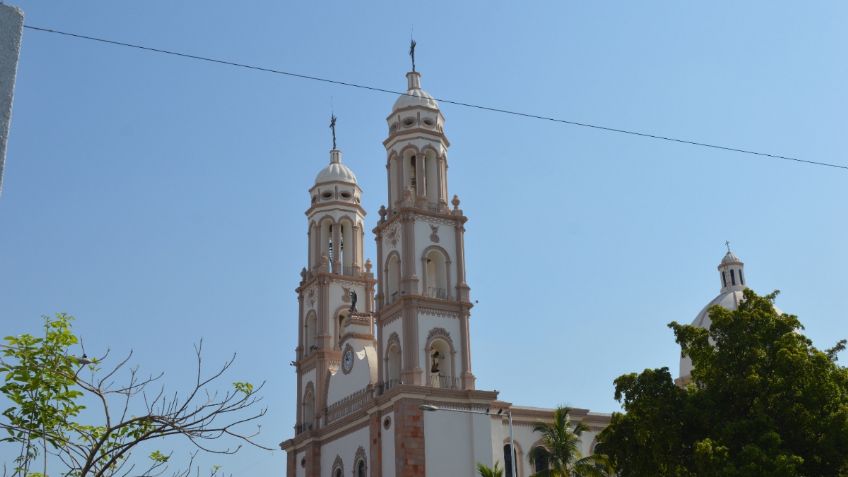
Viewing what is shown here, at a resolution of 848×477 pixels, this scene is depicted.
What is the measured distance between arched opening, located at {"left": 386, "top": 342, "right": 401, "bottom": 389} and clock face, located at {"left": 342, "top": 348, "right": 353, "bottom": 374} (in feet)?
14.7

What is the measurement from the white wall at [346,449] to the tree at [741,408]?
16757 mm

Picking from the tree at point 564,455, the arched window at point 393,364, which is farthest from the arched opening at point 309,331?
the tree at point 564,455

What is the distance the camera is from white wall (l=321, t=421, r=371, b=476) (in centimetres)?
4409

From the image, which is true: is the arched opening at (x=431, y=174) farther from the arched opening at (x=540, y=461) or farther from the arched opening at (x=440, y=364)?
the arched opening at (x=540, y=461)

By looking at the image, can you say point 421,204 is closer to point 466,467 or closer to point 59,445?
point 466,467

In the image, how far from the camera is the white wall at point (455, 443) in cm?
3994

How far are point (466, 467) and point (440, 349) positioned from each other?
5.44m

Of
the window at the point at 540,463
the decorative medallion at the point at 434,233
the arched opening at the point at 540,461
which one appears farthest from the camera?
the decorative medallion at the point at 434,233

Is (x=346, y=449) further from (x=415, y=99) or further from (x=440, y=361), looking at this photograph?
(x=415, y=99)

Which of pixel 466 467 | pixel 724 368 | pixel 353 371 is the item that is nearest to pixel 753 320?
pixel 724 368

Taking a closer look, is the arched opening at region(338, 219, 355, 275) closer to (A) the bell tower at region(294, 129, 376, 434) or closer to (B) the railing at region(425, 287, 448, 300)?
(A) the bell tower at region(294, 129, 376, 434)

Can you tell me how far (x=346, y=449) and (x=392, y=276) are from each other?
8.30 meters

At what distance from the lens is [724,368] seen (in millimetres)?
27453

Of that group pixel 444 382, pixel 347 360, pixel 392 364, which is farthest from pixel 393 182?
pixel 444 382
